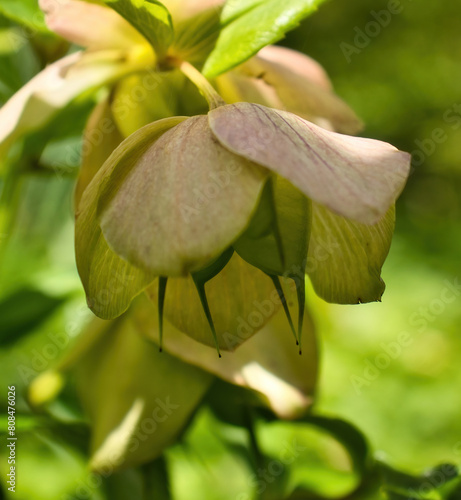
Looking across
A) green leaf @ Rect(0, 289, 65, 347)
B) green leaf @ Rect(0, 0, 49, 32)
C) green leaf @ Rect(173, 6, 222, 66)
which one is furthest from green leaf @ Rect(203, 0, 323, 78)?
green leaf @ Rect(0, 289, 65, 347)

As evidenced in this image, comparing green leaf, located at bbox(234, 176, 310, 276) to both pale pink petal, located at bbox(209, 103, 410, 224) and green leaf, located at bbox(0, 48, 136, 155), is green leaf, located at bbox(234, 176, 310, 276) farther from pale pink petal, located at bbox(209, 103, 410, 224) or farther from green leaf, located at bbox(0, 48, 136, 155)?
green leaf, located at bbox(0, 48, 136, 155)

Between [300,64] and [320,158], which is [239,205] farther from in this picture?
[300,64]

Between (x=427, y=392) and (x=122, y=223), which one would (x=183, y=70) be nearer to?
(x=122, y=223)

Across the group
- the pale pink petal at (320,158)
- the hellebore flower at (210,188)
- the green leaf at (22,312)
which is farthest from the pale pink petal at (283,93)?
the green leaf at (22,312)

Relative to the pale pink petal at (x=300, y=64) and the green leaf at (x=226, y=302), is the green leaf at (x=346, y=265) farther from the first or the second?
the pale pink petal at (x=300, y=64)

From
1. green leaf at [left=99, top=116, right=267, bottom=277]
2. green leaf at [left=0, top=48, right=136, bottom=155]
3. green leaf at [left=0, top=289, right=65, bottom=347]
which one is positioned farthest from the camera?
green leaf at [left=0, top=289, right=65, bottom=347]

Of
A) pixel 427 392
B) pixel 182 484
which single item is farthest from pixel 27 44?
pixel 427 392
